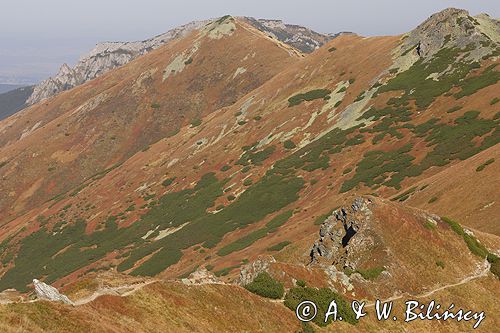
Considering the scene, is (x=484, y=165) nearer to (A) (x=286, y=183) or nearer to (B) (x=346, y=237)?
(B) (x=346, y=237)

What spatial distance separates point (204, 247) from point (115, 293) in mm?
38145

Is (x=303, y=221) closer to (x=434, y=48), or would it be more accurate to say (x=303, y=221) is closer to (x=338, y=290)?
(x=338, y=290)

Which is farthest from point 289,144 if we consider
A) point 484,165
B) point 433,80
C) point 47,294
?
point 47,294

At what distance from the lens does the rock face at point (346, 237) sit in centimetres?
3073

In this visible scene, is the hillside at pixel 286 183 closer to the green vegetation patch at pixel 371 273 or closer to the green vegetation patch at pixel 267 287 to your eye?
the green vegetation patch at pixel 371 273

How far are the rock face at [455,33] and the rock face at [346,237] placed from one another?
166ft

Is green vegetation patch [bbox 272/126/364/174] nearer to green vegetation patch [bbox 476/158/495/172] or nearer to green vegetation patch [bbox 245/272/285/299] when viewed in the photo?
green vegetation patch [bbox 476/158/495/172]

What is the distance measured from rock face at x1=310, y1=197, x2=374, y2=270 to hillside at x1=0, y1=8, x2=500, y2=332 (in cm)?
12

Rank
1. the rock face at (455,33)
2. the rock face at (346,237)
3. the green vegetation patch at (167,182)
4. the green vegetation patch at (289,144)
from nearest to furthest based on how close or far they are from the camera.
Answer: the rock face at (346,237) → the rock face at (455,33) → the green vegetation patch at (289,144) → the green vegetation patch at (167,182)

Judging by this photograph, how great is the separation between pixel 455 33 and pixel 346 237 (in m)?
61.1

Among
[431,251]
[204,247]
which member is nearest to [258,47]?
[204,247]

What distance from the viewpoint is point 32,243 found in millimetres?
81812

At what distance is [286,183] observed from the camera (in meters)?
63.8

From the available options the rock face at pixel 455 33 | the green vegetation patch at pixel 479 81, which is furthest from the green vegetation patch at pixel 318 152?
the rock face at pixel 455 33
